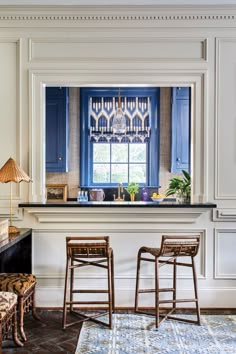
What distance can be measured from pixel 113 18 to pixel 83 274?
102 inches

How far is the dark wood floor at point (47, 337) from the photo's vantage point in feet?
10.1

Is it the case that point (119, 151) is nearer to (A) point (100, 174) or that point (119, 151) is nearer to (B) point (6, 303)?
(A) point (100, 174)

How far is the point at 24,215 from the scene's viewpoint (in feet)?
13.3

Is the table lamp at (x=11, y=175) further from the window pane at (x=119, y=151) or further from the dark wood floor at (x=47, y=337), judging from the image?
the window pane at (x=119, y=151)

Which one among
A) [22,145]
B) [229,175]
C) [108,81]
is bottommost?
[229,175]

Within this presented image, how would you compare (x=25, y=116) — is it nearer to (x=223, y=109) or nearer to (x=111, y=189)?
(x=223, y=109)

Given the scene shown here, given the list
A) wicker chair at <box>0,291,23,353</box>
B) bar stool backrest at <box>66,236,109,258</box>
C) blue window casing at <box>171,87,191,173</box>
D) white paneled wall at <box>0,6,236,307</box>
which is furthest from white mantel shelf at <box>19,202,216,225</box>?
blue window casing at <box>171,87,191,173</box>

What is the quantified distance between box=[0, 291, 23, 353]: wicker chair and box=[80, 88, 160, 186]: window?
148 inches

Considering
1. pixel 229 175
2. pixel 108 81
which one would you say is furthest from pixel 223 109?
pixel 108 81

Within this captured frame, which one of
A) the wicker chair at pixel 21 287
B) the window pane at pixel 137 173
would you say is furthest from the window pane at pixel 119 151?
the wicker chair at pixel 21 287

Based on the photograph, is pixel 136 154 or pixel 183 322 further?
pixel 136 154

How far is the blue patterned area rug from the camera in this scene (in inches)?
122

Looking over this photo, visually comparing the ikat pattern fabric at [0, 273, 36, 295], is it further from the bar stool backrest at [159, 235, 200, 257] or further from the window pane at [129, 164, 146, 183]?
the window pane at [129, 164, 146, 183]

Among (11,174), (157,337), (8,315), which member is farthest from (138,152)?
(8,315)
